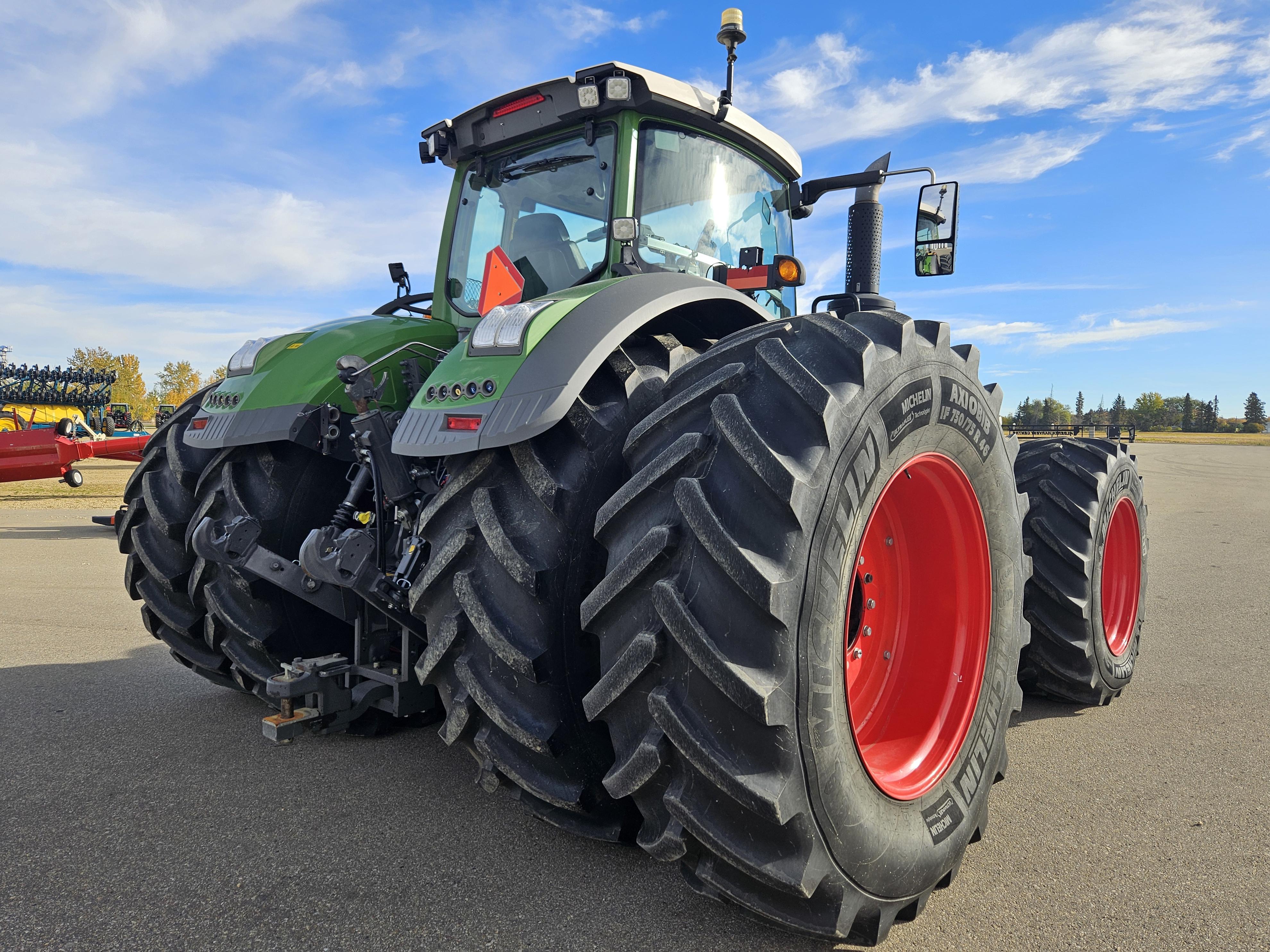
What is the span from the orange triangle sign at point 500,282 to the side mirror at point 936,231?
66.2 inches

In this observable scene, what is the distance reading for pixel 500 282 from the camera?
3.12 meters

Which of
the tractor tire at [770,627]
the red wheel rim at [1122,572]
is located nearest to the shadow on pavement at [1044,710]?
the red wheel rim at [1122,572]

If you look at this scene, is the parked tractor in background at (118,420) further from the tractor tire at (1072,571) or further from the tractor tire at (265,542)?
the tractor tire at (1072,571)

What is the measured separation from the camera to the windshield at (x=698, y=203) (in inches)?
119

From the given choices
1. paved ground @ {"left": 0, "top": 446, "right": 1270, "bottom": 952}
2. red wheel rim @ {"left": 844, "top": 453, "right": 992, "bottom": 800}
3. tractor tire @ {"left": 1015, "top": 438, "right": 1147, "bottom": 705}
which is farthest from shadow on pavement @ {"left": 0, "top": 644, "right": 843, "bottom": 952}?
tractor tire @ {"left": 1015, "top": 438, "right": 1147, "bottom": 705}

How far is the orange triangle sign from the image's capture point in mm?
3080

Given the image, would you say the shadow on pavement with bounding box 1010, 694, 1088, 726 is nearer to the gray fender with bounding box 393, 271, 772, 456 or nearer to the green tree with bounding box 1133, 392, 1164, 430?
the gray fender with bounding box 393, 271, 772, 456

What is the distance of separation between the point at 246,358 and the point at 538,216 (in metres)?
1.27

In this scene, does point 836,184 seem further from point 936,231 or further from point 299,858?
point 299,858

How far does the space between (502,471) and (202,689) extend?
2550mm

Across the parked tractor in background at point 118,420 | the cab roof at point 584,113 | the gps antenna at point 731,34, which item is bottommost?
the parked tractor in background at point 118,420

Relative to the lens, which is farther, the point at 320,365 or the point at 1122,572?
the point at 1122,572

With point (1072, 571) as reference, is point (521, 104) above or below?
above

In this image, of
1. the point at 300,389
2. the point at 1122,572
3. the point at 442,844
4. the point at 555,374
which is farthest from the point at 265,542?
the point at 1122,572
